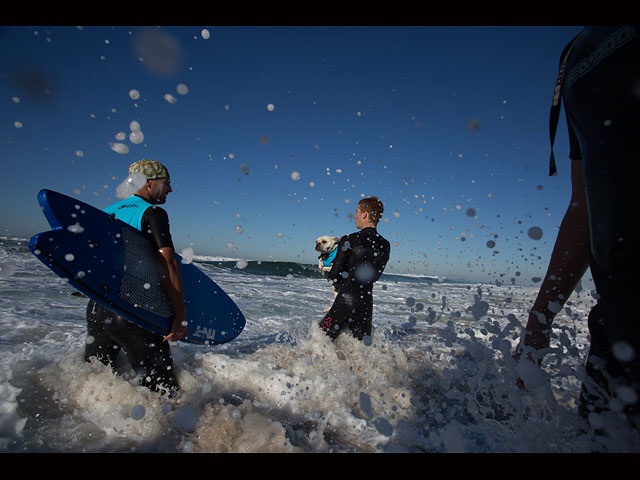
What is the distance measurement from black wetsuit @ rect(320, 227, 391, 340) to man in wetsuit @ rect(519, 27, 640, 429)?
2.18 m

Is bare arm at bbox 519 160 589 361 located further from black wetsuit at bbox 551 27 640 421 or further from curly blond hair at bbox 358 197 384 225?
curly blond hair at bbox 358 197 384 225

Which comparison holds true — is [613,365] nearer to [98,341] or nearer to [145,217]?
[145,217]

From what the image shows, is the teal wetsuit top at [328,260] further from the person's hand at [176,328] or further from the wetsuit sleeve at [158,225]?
the wetsuit sleeve at [158,225]

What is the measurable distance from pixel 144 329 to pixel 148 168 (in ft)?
4.27

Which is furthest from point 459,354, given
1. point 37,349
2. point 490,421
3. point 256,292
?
point 256,292

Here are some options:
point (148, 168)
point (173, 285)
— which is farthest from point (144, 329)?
point (148, 168)

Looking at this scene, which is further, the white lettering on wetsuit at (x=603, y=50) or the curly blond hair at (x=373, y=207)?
the curly blond hair at (x=373, y=207)

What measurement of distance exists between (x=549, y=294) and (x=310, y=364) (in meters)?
2.43

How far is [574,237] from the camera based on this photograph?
46.4 inches

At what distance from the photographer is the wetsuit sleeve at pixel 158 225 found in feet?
7.26

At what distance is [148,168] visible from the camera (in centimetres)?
243

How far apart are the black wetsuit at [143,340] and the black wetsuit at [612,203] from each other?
2453mm

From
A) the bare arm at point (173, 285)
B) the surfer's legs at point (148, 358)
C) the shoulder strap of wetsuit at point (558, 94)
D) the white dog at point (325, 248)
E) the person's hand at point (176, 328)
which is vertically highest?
the shoulder strap of wetsuit at point (558, 94)

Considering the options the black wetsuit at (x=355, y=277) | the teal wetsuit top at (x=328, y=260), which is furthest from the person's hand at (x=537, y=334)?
the teal wetsuit top at (x=328, y=260)
